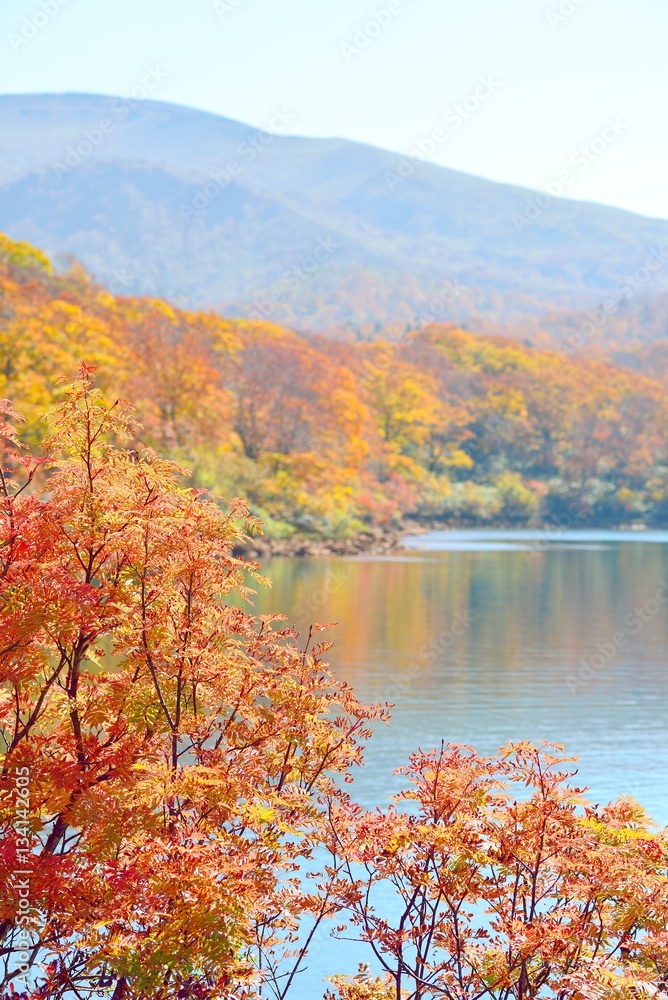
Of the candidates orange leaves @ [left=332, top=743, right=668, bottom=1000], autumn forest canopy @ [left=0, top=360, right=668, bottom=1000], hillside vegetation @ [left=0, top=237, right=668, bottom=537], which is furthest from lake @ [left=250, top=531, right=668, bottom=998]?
hillside vegetation @ [left=0, top=237, right=668, bottom=537]

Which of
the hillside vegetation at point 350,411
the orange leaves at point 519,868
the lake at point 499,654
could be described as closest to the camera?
the orange leaves at point 519,868

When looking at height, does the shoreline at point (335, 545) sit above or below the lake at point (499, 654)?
above

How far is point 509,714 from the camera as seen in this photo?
1474cm

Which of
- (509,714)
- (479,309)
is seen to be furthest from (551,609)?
(479,309)

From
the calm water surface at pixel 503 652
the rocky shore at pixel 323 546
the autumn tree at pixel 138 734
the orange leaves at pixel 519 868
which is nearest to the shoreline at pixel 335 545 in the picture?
the rocky shore at pixel 323 546

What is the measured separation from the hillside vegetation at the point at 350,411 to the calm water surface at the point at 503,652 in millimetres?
6131

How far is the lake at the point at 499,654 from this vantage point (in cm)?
1277

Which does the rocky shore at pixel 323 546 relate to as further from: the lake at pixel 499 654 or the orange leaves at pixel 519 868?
the orange leaves at pixel 519 868

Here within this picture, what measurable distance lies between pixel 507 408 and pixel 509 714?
184ft

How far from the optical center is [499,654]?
65.1 feet

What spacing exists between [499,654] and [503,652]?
0.23 m

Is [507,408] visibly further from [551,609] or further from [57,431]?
[57,431]

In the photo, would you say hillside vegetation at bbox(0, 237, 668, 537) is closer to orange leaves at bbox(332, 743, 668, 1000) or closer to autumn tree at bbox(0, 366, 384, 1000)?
autumn tree at bbox(0, 366, 384, 1000)

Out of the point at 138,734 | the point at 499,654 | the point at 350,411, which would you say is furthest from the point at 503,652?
the point at 350,411
